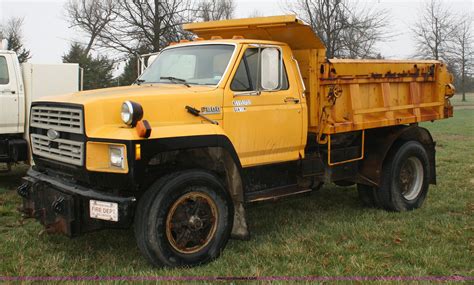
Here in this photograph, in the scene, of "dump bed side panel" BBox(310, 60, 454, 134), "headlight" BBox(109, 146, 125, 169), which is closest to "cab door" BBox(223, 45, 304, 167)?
"dump bed side panel" BBox(310, 60, 454, 134)

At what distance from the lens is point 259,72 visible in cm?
569

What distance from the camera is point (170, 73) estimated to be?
590cm

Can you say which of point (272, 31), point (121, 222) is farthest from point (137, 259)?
point (272, 31)

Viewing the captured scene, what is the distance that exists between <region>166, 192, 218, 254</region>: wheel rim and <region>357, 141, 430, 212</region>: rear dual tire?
3177 millimetres

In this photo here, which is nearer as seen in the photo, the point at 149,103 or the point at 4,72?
the point at 149,103

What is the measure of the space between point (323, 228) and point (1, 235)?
3.75m

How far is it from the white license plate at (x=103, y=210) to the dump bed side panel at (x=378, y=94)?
2811 mm

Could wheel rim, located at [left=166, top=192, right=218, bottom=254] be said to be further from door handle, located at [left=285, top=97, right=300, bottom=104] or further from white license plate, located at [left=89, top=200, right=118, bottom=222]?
door handle, located at [left=285, top=97, right=300, bottom=104]

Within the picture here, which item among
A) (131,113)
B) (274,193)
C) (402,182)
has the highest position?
(131,113)

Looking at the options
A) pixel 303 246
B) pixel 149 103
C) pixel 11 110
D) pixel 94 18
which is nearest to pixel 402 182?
pixel 303 246

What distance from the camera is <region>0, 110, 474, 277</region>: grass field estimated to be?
4781 millimetres

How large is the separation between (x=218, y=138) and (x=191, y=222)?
2.77 feet

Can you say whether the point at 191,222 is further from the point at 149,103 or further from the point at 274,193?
the point at 274,193

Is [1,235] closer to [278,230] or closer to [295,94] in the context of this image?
[278,230]
